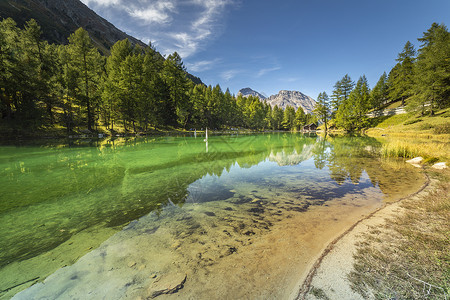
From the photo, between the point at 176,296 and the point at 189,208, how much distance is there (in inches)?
157

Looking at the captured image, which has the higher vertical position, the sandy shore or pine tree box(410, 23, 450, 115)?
pine tree box(410, 23, 450, 115)

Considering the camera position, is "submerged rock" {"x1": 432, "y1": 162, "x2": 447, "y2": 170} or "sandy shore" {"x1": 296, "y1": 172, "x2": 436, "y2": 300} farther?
"submerged rock" {"x1": 432, "y1": 162, "x2": 447, "y2": 170}

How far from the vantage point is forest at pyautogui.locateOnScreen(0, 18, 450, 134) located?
34.2 metres

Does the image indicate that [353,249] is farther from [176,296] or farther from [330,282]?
[176,296]

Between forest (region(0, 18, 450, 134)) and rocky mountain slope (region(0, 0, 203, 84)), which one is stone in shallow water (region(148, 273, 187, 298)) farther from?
rocky mountain slope (region(0, 0, 203, 84))

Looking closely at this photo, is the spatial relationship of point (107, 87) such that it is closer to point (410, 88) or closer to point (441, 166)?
point (441, 166)

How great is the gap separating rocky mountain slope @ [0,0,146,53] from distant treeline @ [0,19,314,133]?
113 metres

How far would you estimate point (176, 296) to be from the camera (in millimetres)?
3180

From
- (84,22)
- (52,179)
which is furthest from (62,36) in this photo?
(52,179)

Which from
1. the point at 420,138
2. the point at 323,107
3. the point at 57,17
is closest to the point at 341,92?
the point at 323,107

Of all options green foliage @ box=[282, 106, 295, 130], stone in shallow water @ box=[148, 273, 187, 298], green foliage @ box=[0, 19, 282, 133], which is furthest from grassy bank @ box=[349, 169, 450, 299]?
green foliage @ box=[282, 106, 295, 130]

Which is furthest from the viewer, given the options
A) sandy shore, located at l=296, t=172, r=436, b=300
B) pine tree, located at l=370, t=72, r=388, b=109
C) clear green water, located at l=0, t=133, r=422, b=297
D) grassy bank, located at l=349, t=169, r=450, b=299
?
pine tree, located at l=370, t=72, r=388, b=109

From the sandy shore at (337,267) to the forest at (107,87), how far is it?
163ft

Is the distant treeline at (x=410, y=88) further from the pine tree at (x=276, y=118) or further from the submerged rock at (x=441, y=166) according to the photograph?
the submerged rock at (x=441, y=166)
